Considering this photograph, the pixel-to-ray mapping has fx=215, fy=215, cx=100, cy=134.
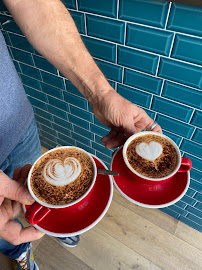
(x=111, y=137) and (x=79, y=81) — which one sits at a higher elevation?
(x=79, y=81)

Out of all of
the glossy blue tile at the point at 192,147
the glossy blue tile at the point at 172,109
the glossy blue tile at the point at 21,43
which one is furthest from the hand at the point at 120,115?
the glossy blue tile at the point at 21,43

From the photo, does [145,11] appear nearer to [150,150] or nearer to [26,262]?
[150,150]

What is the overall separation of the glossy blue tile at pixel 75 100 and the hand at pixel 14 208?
2.01ft

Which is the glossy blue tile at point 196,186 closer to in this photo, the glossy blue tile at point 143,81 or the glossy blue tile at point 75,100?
the glossy blue tile at point 143,81

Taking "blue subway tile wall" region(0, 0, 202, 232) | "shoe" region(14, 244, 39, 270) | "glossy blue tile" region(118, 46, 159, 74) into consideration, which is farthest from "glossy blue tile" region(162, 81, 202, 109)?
"shoe" region(14, 244, 39, 270)

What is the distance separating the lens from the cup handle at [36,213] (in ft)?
2.02

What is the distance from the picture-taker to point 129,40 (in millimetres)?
906

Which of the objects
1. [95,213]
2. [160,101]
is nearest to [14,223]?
[95,213]

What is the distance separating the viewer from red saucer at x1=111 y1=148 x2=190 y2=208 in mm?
694

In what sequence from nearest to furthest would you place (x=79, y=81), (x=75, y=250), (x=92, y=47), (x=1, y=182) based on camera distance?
(x=1, y=182)
(x=79, y=81)
(x=92, y=47)
(x=75, y=250)

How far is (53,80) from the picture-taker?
131 centimetres

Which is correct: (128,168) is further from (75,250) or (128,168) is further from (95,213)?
(75,250)

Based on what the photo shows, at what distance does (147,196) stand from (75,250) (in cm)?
92

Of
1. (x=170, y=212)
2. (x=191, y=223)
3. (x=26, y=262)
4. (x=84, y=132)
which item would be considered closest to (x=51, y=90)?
(x=84, y=132)
